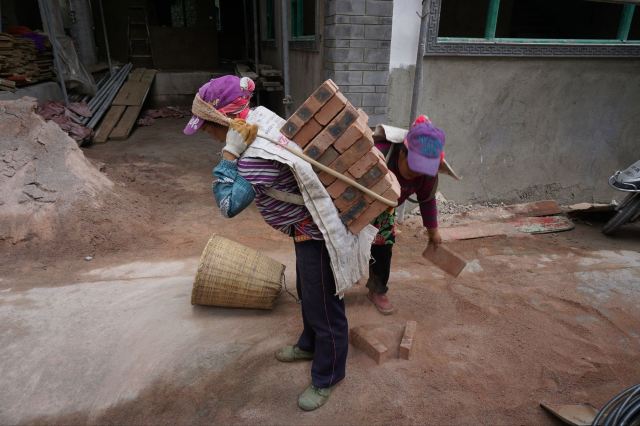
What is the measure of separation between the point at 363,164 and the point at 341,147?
13 cm

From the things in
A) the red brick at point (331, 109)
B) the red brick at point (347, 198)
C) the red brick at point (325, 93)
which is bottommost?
the red brick at point (347, 198)

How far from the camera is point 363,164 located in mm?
1904

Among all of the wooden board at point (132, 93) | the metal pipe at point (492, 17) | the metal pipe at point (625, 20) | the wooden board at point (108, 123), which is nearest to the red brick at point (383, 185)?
the metal pipe at point (492, 17)

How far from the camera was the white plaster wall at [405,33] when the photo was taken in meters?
4.35

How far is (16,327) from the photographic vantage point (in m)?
2.74

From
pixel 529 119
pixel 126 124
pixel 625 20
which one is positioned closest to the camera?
pixel 625 20

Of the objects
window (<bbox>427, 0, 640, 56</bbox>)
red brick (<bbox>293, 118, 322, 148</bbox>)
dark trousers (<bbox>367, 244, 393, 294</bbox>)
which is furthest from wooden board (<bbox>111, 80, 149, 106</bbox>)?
red brick (<bbox>293, 118, 322, 148</bbox>)

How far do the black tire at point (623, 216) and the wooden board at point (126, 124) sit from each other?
315 inches

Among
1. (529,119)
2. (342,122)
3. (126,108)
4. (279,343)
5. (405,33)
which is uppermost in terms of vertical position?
(405,33)

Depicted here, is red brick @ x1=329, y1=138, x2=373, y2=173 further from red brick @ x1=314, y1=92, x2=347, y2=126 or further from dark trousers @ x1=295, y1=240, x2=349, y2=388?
dark trousers @ x1=295, y1=240, x2=349, y2=388

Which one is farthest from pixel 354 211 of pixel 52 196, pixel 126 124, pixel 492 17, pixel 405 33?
pixel 126 124

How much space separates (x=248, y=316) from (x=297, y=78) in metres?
4.75

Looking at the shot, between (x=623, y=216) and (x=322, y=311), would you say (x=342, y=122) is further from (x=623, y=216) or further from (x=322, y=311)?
(x=623, y=216)

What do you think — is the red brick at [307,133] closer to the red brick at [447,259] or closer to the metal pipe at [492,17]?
the red brick at [447,259]
